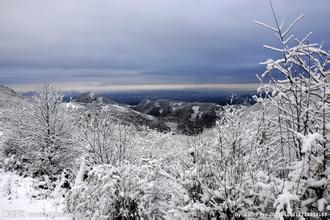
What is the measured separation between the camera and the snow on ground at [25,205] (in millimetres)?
7695

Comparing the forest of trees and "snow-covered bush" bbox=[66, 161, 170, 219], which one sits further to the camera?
"snow-covered bush" bbox=[66, 161, 170, 219]

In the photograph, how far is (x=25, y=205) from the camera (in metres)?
8.87

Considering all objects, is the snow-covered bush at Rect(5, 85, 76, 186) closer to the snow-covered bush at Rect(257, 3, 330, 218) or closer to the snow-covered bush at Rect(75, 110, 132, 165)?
the snow-covered bush at Rect(75, 110, 132, 165)

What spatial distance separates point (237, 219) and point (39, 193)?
7347mm

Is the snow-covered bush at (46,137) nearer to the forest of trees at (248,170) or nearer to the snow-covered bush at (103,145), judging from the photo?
the snow-covered bush at (103,145)

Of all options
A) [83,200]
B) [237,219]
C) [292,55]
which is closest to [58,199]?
[83,200]

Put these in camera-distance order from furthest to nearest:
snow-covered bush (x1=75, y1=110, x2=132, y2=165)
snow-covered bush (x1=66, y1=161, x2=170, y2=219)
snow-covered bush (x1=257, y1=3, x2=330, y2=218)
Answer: snow-covered bush (x1=75, y1=110, x2=132, y2=165)
snow-covered bush (x1=66, y1=161, x2=170, y2=219)
snow-covered bush (x1=257, y1=3, x2=330, y2=218)

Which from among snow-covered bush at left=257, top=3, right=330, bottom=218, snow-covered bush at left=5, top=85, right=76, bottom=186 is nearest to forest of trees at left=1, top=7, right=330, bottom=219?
snow-covered bush at left=257, top=3, right=330, bottom=218

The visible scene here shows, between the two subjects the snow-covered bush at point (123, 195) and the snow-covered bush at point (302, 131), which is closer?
the snow-covered bush at point (302, 131)

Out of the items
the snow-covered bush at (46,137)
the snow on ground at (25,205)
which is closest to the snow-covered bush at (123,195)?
the snow on ground at (25,205)

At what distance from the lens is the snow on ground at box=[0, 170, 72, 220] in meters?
7.70

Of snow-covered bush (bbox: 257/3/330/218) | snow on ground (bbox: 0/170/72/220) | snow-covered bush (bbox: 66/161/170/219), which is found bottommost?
snow on ground (bbox: 0/170/72/220)

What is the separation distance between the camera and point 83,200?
7.11 meters

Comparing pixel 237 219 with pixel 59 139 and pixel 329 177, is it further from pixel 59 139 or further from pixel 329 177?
pixel 59 139
